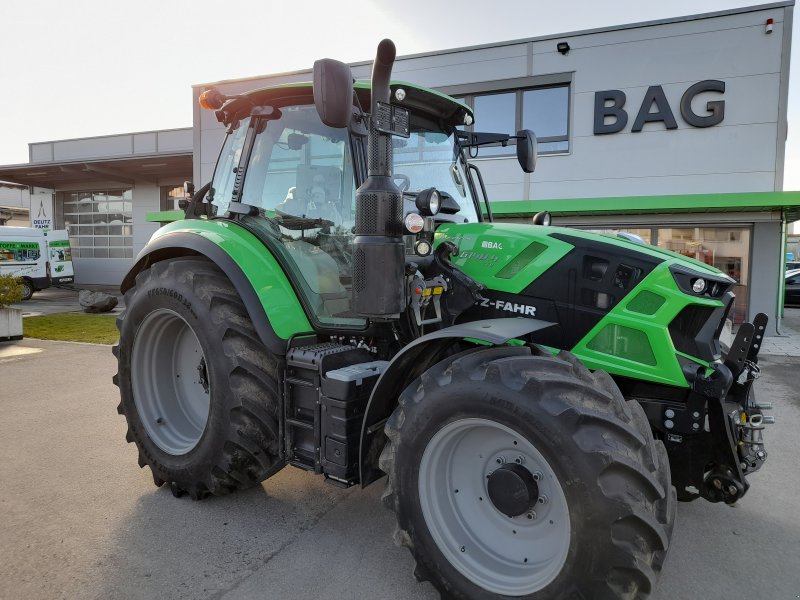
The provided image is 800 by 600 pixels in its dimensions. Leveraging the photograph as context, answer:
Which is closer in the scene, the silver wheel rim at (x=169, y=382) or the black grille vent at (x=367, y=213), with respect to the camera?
the black grille vent at (x=367, y=213)

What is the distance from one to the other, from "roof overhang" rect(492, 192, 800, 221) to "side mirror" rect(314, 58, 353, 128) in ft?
34.9

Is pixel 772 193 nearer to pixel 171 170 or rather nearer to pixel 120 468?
pixel 120 468

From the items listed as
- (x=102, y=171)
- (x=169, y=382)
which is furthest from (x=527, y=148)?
(x=102, y=171)

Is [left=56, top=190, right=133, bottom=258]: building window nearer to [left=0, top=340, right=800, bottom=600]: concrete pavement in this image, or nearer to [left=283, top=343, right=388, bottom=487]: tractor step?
[left=0, top=340, right=800, bottom=600]: concrete pavement

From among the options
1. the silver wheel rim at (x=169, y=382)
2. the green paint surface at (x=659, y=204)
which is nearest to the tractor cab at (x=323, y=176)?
the silver wheel rim at (x=169, y=382)

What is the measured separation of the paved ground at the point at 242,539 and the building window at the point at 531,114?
10188 mm

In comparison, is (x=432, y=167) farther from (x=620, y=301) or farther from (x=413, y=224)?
(x=620, y=301)

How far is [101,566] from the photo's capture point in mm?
2924

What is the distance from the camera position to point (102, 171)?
21703 mm

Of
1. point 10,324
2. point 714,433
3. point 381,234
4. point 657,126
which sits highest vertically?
point 657,126

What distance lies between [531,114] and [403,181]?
1131cm

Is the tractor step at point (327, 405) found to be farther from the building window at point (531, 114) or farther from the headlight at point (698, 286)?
the building window at point (531, 114)

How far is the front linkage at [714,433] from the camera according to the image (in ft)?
8.73

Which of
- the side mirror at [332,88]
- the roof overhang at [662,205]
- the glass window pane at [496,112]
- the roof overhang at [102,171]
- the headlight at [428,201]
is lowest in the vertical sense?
the headlight at [428,201]
